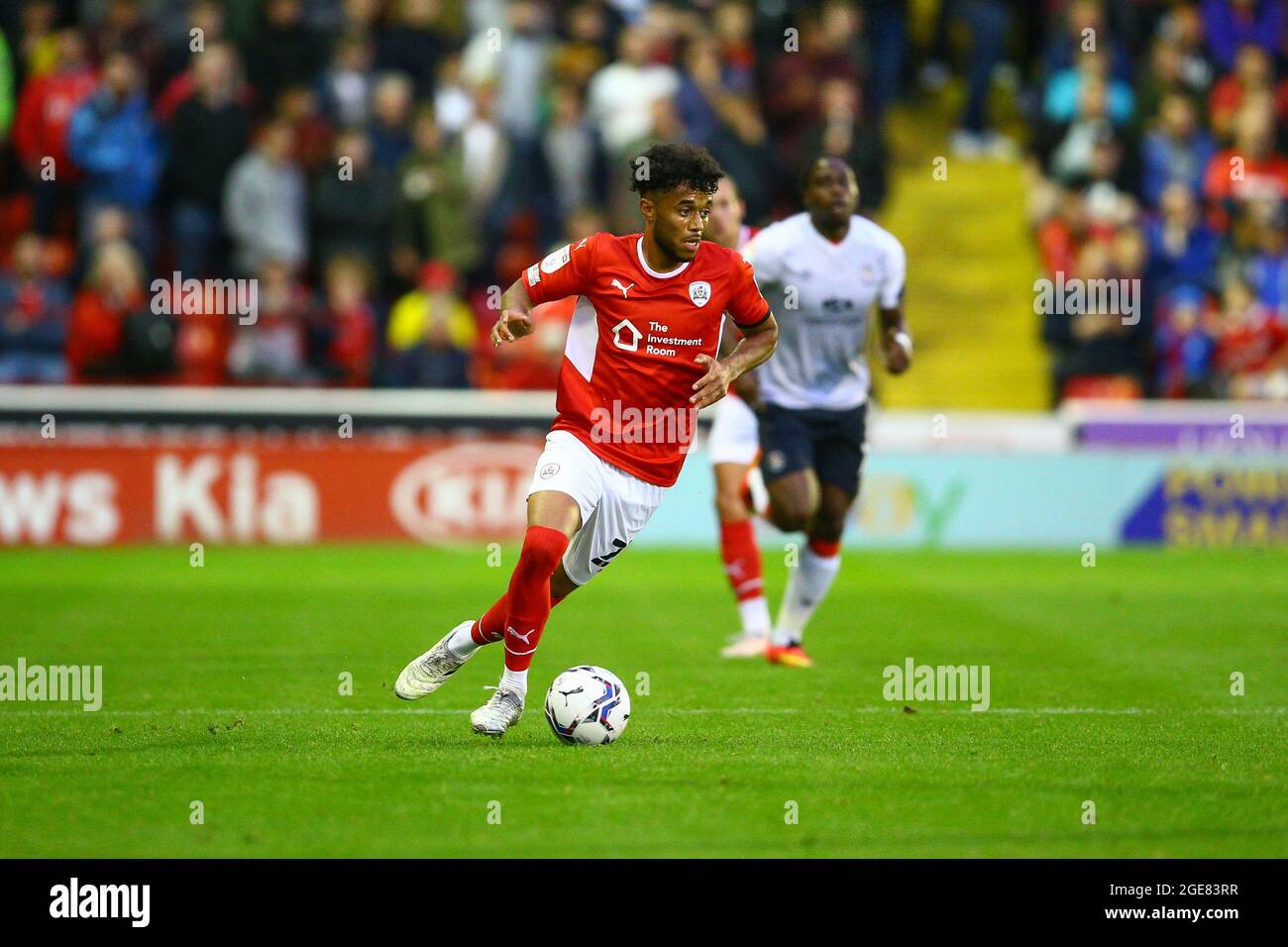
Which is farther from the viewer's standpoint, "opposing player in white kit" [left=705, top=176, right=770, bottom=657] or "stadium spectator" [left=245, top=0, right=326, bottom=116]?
"stadium spectator" [left=245, top=0, right=326, bottom=116]

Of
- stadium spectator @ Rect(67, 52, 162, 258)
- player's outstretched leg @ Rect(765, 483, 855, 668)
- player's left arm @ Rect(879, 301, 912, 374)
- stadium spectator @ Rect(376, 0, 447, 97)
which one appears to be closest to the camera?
player's left arm @ Rect(879, 301, 912, 374)

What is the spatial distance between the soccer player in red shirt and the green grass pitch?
0.57 meters

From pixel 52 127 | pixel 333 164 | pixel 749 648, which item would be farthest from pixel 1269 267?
pixel 52 127

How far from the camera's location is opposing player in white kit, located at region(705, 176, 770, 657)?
38.3ft

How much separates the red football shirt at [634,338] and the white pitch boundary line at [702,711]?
1.39 metres

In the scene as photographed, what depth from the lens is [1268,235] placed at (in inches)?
833

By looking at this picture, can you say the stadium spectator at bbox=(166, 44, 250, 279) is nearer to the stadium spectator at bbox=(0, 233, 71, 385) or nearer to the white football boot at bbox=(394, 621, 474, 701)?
the stadium spectator at bbox=(0, 233, 71, 385)

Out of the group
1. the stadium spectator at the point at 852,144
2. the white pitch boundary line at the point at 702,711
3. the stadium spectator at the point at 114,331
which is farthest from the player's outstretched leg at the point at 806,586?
the stadium spectator at the point at 114,331

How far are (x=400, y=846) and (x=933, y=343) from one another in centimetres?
1758

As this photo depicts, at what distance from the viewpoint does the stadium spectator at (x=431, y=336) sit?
19.2 metres

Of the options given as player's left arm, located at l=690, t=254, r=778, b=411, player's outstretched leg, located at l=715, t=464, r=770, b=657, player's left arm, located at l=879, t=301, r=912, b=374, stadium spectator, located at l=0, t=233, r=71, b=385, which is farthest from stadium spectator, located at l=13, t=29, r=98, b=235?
player's left arm, located at l=690, t=254, r=778, b=411

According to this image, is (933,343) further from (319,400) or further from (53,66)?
(53,66)
